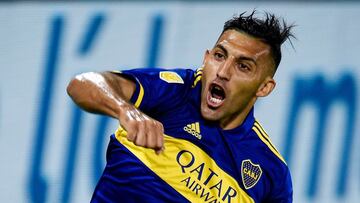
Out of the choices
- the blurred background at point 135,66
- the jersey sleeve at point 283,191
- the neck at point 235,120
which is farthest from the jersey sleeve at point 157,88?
the blurred background at point 135,66

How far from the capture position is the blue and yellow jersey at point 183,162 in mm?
3324

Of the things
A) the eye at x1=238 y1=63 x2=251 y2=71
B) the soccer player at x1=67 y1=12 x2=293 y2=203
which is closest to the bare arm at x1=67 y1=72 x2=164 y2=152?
the soccer player at x1=67 y1=12 x2=293 y2=203

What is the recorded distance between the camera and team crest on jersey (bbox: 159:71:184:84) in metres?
3.30

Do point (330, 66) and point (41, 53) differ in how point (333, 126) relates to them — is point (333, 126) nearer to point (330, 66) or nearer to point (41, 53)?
point (330, 66)

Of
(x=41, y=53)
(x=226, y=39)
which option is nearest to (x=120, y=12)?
(x=41, y=53)

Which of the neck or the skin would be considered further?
the neck

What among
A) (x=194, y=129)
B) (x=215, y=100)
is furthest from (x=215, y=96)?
(x=194, y=129)

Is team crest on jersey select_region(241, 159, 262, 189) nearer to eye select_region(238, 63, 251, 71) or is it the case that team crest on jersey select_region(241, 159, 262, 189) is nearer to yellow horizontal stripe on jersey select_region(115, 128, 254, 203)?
yellow horizontal stripe on jersey select_region(115, 128, 254, 203)

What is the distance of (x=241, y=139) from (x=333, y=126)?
2111 mm

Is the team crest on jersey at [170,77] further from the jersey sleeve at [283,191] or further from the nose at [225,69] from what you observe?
the jersey sleeve at [283,191]

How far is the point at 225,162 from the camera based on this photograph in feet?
11.3

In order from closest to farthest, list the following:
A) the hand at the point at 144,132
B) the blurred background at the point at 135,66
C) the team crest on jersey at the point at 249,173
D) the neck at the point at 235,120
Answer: the hand at the point at 144,132
the team crest on jersey at the point at 249,173
the neck at the point at 235,120
the blurred background at the point at 135,66

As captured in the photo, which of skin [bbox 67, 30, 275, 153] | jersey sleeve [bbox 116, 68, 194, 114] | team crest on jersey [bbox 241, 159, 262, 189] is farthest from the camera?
team crest on jersey [bbox 241, 159, 262, 189]

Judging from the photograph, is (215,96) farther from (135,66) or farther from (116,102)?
(135,66)
